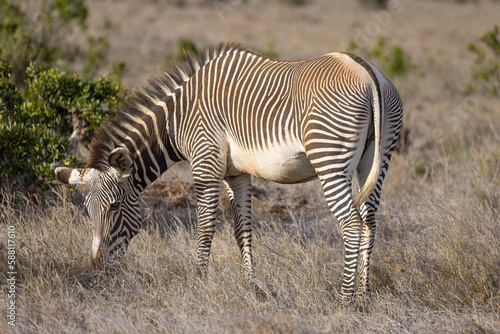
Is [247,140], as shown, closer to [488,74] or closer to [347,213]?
[347,213]

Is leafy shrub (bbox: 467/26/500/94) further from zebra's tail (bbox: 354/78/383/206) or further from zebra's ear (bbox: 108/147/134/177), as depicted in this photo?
zebra's ear (bbox: 108/147/134/177)

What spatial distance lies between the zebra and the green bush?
1.51 meters

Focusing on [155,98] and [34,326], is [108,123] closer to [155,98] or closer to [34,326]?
[155,98]

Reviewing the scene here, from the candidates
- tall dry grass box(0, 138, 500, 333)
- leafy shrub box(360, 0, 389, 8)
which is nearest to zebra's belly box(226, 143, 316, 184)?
tall dry grass box(0, 138, 500, 333)

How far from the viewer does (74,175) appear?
509cm

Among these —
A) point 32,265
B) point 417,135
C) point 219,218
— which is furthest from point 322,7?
point 32,265

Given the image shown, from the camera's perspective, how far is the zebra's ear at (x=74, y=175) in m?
5.05

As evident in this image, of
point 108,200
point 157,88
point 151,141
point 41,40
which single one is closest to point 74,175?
point 108,200

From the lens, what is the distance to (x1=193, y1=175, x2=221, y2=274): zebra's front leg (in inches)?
201

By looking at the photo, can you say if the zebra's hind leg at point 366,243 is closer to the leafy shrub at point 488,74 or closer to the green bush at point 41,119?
the green bush at point 41,119

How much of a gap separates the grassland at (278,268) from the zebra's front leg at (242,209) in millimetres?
203

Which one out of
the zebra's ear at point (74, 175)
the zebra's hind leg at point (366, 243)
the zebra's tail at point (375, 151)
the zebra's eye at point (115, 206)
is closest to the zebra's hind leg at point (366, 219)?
the zebra's hind leg at point (366, 243)

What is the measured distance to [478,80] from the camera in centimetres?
1523

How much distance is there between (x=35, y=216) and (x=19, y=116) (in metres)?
1.35
